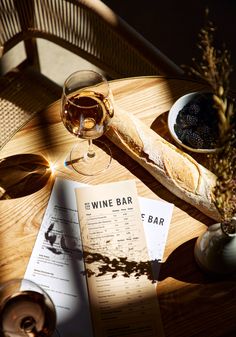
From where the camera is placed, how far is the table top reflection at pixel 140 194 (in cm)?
88

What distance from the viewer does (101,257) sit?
36.6 inches

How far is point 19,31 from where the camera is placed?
4.65 ft

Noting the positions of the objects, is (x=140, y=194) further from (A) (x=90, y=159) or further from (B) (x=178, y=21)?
(B) (x=178, y=21)

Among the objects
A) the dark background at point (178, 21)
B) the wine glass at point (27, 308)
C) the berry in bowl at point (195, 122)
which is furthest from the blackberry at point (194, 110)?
the dark background at point (178, 21)

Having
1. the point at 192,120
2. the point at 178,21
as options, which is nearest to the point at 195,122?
the point at 192,120

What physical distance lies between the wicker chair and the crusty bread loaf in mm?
300

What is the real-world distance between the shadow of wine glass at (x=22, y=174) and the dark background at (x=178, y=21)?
113cm

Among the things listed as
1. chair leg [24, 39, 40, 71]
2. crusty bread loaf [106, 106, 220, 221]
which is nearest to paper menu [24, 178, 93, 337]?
crusty bread loaf [106, 106, 220, 221]

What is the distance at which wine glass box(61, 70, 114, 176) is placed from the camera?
3.10 feet

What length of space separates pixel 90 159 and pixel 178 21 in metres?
1.24

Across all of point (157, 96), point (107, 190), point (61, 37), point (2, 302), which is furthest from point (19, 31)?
point (2, 302)

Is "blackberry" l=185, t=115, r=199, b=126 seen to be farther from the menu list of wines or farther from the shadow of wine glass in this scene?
the shadow of wine glass

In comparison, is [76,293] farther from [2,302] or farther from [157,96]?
[157,96]

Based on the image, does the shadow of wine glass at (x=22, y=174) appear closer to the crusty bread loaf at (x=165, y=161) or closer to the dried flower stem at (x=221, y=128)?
the crusty bread loaf at (x=165, y=161)
